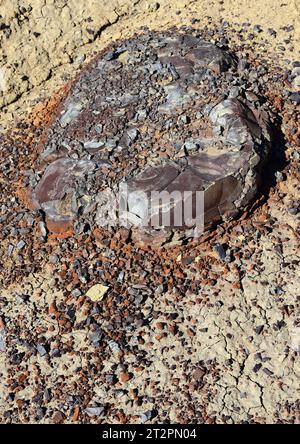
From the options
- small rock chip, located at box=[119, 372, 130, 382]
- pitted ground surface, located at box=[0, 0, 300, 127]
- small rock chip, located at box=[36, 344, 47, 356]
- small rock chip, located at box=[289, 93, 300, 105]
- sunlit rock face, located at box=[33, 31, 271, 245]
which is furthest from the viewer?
pitted ground surface, located at box=[0, 0, 300, 127]

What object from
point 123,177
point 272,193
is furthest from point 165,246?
point 272,193

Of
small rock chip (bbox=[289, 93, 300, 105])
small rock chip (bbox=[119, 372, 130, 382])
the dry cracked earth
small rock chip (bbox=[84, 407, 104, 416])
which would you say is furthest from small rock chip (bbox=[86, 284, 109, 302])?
small rock chip (bbox=[289, 93, 300, 105])

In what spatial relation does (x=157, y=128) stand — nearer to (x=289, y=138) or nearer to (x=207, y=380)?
(x=289, y=138)

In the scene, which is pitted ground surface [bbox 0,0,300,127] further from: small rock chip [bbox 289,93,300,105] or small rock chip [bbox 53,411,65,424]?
small rock chip [bbox 53,411,65,424]

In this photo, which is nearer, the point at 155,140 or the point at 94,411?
the point at 94,411

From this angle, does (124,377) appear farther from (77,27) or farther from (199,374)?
(77,27)

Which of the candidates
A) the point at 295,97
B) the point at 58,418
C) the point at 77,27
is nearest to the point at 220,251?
the point at 58,418

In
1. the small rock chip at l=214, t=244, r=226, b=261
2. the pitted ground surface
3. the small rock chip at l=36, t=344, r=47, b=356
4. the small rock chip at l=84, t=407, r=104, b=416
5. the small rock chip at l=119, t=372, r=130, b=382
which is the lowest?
the small rock chip at l=84, t=407, r=104, b=416

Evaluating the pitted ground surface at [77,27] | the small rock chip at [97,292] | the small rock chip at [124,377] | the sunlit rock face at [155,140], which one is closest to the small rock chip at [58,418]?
the small rock chip at [124,377]
